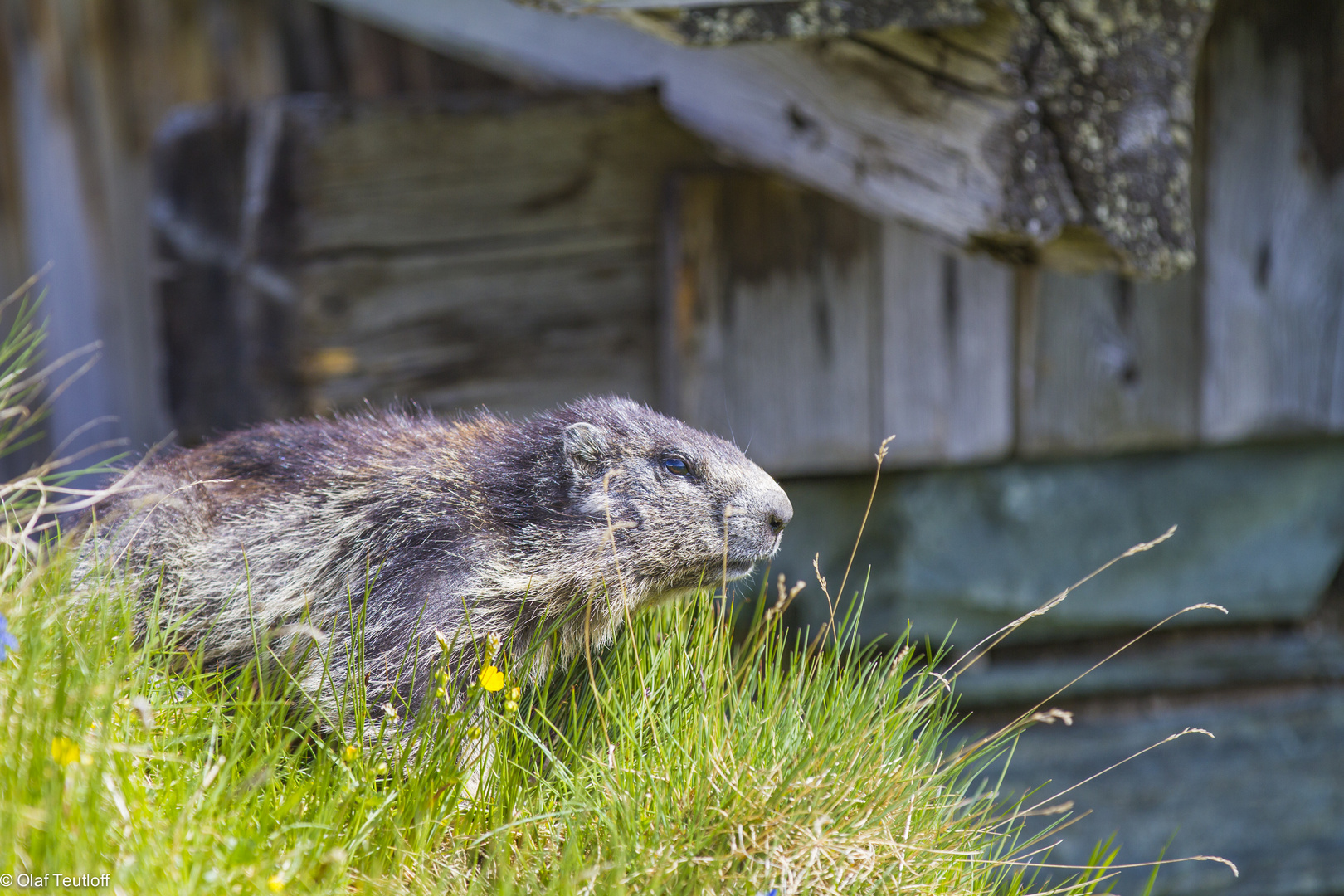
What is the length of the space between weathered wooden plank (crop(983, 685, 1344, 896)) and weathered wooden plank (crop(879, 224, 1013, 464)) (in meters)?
1.47

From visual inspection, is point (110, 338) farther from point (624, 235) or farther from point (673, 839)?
point (673, 839)

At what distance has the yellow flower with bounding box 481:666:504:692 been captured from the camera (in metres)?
2.15

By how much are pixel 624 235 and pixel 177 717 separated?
301cm

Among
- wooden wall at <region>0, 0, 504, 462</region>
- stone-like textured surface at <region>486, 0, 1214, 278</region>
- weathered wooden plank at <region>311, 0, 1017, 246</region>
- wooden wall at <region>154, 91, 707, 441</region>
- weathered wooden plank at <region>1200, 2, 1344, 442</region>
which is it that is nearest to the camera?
stone-like textured surface at <region>486, 0, 1214, 278</region>

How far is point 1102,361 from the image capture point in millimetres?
5020

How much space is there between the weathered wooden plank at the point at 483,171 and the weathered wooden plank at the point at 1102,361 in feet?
5.50

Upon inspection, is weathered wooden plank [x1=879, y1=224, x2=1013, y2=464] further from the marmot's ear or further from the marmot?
the marmot's ear

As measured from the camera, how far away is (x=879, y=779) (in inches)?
89.3

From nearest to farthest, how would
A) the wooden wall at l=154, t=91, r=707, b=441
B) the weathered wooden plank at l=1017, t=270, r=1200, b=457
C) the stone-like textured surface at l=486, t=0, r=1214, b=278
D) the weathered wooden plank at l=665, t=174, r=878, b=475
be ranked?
the stone-like textured surface at l=486, t=0, r=1214, b=278 < the wooden wall at l=154, t=91, r=707, b=441 < the weathered wooden plank at l=665, t=174, r=878, b=475 < the weathered wooden plank at l=1017, t=270, r=1200, b=457

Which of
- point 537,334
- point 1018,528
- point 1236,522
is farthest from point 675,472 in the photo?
point 1236,522

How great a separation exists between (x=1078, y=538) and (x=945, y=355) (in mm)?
1094

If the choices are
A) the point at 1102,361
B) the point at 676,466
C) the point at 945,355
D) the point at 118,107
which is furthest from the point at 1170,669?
the point at 118,107

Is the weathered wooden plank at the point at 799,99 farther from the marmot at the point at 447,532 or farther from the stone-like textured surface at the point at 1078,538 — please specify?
the stone-like textured surface at the point at 1078,538

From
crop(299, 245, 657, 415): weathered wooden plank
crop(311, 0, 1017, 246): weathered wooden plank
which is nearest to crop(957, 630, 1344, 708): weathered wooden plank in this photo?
crop(299, 245, 657, 415): weathered wooden plank
